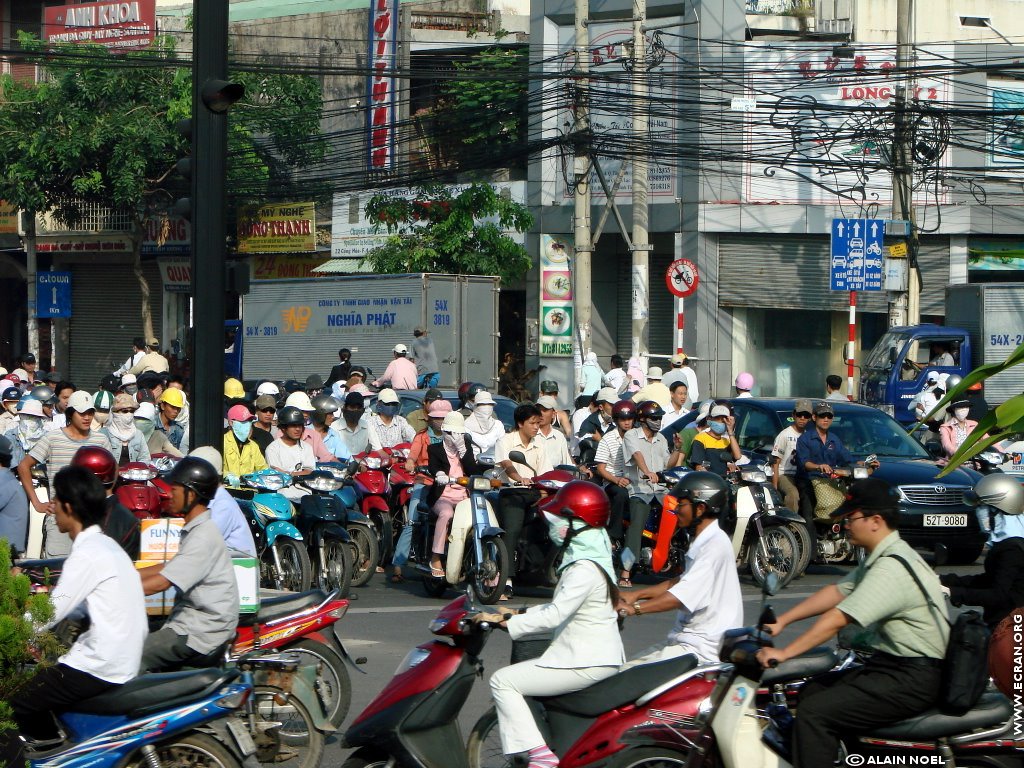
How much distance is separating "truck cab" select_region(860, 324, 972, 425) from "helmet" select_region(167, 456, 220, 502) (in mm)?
18302

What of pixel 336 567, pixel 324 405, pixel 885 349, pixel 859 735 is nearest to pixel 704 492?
pixel 859 735

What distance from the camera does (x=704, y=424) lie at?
13750 millimetres

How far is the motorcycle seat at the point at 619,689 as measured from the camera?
16.9 ft

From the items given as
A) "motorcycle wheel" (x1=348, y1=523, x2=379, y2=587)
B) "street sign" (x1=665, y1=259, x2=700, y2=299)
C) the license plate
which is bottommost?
"motorcycle wheel" (x1=348, y1=523, x2=379, y2=587)

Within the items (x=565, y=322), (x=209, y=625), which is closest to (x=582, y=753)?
(x=209, y=625)

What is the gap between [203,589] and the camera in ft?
19.4

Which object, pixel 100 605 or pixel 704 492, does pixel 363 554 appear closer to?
pixel 704 492

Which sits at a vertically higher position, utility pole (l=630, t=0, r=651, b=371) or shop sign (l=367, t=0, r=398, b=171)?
shop sign (l=367, t=0, r=398, b=171)

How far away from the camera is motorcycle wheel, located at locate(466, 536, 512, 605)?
11227 millimetres

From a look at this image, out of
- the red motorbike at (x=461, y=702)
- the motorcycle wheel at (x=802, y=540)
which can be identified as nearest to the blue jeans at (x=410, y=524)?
the motorcycle wheel at (x=802, y=540)

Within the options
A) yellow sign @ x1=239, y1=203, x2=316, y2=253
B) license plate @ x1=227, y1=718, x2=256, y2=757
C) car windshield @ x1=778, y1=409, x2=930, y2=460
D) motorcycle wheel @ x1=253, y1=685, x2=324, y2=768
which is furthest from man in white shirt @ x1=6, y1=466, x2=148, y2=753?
yellow sign @ x1=239, y1=203, x2=316, y2=253

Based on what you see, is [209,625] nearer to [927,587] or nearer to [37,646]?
[37,646]

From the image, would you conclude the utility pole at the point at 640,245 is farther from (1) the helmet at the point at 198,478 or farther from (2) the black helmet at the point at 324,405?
(1) the helmet at the point at 198,478

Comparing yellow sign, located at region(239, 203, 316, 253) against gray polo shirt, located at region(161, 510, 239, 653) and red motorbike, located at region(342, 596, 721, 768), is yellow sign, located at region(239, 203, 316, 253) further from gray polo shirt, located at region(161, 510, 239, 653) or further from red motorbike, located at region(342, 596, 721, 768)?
red motorbike, located at region(342, 596, 721, 768)
